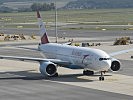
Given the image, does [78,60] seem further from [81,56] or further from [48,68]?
[48,68]

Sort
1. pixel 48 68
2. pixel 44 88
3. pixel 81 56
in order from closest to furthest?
pixel 44 88 < pixel 81 56 < pixel 48 68

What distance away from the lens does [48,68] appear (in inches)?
2218

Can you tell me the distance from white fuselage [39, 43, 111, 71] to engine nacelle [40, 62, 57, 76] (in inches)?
102

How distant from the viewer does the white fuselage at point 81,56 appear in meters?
53.0

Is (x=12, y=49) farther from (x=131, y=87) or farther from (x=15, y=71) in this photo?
(x=131, y=87)

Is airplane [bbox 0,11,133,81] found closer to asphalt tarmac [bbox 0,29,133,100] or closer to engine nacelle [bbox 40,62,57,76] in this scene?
engine nacelle [bbox 40,62,57,76]

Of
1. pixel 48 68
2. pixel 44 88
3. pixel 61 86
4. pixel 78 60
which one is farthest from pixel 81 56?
pixel 44 88

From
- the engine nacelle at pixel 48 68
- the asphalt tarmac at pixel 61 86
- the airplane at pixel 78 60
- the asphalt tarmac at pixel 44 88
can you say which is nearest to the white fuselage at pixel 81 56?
the airplane at pixel 78 60

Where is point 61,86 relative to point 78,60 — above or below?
below

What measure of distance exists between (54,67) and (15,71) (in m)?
9.41

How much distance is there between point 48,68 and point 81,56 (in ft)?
13.4

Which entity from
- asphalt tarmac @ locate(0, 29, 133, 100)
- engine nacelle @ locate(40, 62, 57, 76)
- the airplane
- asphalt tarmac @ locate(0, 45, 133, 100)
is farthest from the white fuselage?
engine nacelle @ locate(40, 62, 57, 76)

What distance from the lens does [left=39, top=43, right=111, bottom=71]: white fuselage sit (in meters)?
53.0

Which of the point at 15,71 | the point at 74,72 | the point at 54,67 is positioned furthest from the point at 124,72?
the point at 15,71
